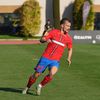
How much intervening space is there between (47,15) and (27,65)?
94.3ft

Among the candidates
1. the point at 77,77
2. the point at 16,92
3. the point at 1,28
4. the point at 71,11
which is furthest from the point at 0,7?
the point at 16,92

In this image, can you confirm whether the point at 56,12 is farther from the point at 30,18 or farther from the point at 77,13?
the point at 30,18

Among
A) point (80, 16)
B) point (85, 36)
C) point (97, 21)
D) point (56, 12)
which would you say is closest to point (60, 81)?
point (85, 36)

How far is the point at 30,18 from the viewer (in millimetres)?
47719

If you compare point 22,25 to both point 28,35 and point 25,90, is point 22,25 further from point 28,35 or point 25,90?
point 25,90

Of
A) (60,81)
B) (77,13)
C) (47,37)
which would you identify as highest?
(47,37)

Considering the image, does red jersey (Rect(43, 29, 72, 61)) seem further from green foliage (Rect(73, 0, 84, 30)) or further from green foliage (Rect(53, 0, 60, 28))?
green foliage (Rect(73, 0, 84, 30))

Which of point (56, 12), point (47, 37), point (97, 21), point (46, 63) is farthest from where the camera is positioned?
point (97, 21)

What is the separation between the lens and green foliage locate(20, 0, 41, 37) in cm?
4731

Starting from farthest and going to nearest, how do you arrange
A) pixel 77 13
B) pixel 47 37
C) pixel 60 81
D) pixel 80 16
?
pixel 77 13 < pixel 80 16 < pixel 60 81 < pixel 47 37

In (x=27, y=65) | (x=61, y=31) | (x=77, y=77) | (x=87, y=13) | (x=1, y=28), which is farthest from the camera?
(x=1, y=28)

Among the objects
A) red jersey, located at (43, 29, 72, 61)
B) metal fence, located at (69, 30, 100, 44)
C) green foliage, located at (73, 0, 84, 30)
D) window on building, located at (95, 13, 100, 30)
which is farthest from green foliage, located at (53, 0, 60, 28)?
red jersey, located at (43, 29, 72, 61)

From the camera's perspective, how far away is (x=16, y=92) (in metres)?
12.9

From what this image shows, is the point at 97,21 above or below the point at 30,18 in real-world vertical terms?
below
